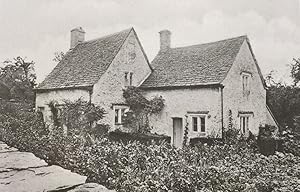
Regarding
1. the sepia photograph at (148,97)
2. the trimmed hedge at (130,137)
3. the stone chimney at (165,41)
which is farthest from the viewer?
the stone chimney at (165,41)

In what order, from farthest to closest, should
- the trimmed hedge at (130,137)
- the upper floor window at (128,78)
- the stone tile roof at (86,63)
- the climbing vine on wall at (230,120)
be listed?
1. the upper floor window at (128,78)
2. the stone tile roof at (86,63)
3. the climbing vine on wall at (230,120)
4. the trimmed hedge at (130,137)

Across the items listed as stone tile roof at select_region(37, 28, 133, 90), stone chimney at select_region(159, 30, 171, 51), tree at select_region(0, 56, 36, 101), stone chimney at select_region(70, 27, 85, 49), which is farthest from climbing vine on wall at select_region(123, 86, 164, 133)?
stone chimney at select_region(70, 27, 85, 49)

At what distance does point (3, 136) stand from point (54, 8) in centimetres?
349

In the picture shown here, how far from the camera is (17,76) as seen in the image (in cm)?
1175

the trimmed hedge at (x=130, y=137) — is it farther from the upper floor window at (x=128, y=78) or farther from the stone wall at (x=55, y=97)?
the upper floor window at (x=128, y=78)

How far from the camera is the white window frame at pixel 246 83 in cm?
1580

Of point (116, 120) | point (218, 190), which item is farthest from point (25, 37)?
point (116, 120)

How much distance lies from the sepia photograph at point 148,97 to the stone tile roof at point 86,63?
76 millimetres

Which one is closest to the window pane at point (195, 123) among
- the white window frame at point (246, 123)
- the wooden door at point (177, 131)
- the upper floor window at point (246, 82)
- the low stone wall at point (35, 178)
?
the wooden door at point (177, 131)

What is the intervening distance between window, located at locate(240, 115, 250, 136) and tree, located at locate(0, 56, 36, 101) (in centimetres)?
901

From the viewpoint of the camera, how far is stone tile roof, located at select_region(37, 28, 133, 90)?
50.6 ft

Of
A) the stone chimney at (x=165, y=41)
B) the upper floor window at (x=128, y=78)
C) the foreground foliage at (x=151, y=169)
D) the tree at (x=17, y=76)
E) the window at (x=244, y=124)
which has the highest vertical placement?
the stone chimney at (x=165, y=41)

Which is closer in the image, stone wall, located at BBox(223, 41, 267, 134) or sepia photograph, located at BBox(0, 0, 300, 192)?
sepia photograph, located at BBox(0, 0, 300, 192)

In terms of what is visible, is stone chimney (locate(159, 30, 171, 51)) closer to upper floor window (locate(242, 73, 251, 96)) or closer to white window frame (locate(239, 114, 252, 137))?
upper floor window (locate(242, 73, 251, 96))
